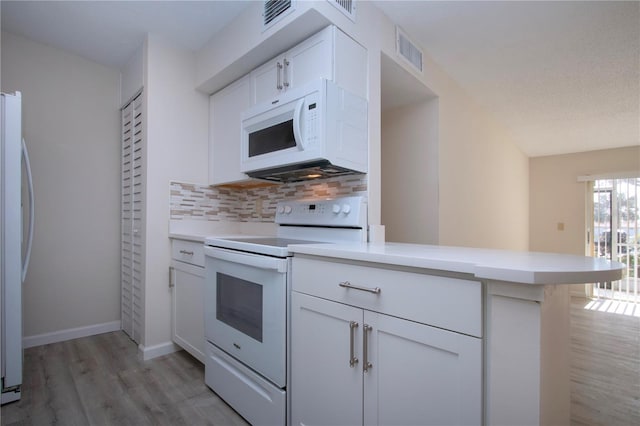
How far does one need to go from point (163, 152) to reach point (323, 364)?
196 centimetres

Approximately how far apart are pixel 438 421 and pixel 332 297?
510 millimetres

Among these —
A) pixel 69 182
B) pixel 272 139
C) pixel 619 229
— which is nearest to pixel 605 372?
pixel 272 139

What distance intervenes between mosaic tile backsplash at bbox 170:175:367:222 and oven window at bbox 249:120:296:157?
1.36ft

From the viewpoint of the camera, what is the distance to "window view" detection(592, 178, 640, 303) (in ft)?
15.7

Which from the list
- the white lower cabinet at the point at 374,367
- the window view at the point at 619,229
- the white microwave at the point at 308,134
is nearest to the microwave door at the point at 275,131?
the white microwave at the point at 308,134

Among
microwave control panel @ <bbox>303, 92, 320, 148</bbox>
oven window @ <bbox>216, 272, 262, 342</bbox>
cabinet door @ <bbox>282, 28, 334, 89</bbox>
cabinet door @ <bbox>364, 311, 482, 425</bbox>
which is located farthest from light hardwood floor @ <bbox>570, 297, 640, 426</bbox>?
cabinet door @ <bbox>282, 28, 334, 89</bbox>

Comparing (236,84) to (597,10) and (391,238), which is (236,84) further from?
(597,10)

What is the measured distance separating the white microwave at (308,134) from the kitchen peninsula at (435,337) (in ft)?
2.07

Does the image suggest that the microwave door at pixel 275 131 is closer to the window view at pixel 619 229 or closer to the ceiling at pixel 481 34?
the ceiling at pixel 481 34

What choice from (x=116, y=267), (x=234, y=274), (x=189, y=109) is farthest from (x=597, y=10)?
(x=116, y=267)

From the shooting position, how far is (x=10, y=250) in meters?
1.68

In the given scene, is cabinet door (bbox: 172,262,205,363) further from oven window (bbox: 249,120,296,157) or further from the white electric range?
oven window (bbox: 249,120,296,157)

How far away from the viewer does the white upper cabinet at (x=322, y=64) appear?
67.7 inches

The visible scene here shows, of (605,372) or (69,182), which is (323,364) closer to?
(605,372)
